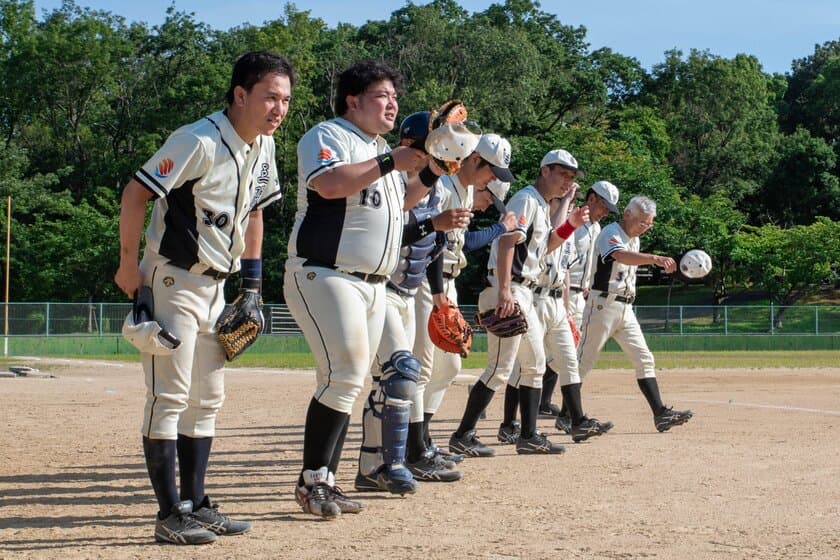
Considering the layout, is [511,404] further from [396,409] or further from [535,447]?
[396,409]

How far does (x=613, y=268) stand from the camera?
10812 mm

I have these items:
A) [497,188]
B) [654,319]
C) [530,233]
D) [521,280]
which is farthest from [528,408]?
[654,319]

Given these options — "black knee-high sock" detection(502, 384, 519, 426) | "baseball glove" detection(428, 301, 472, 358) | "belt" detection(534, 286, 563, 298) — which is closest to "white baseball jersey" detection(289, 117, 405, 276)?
"baseball glove" detection(428, 301, 472, 358)

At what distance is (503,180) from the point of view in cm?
757

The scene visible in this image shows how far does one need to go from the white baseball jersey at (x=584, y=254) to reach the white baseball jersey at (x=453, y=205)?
3436 millimetres

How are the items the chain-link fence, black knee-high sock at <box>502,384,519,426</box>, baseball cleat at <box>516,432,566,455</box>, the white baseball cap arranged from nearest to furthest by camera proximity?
the white baseball cap < baseball cleat at <box>516,432,566,455</box> < black knee-high sock at <box>502,384,519,426</box> < the chain-link fence

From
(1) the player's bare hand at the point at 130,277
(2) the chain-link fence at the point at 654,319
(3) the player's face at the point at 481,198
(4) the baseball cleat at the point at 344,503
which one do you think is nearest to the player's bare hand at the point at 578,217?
(3) the player's face at the point at 481,198

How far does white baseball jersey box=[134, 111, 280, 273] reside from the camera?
203 inches

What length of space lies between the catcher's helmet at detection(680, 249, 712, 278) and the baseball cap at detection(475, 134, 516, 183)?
14.4 feet

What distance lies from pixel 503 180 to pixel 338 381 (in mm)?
2318

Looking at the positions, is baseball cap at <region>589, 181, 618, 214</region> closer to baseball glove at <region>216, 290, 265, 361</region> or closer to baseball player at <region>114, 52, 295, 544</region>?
baseball player at <region>114, 52, 295, 544</region>

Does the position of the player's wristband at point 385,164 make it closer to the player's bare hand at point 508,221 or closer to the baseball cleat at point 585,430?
the player's bare hand at point 508,221

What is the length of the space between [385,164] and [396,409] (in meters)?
1.52

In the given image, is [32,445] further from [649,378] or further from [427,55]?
[427,55]
